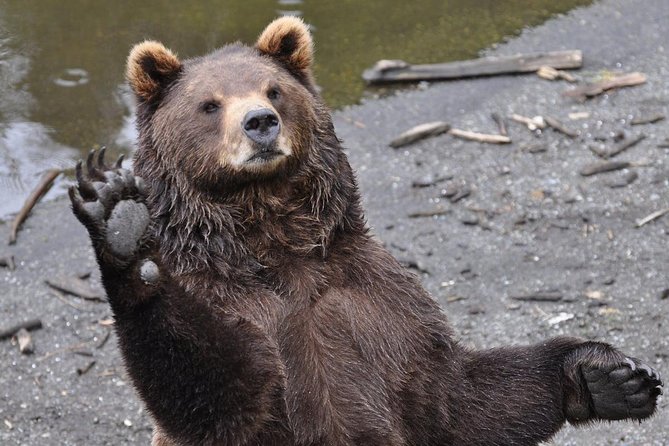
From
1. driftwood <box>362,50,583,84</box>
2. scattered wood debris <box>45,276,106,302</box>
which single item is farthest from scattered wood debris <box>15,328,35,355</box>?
driftwood <box>362,50,583,84</box>

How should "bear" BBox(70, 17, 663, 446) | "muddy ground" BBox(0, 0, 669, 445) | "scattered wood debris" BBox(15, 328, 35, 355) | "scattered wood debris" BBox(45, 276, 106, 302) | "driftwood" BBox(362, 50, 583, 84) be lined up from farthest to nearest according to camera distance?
"driftwood" BBox(362, 50, 583, 84) < "scattered wood debris" BBox(45, 276, 106, 302) < "scattered wood debris" BBox(15, 328, 35, 355) < "muddy ground" BBox(0, 0, 669, 445) < "bear" BBox(70, 17, 663, 446)

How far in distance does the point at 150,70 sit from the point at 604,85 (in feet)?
20.9

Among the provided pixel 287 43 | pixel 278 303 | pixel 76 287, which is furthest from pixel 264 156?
pixel 76 287

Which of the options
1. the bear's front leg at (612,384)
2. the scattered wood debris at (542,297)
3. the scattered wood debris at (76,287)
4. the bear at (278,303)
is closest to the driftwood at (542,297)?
the scattered wood debris at (542,297)

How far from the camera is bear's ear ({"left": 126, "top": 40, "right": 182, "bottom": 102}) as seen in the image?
5445 mm

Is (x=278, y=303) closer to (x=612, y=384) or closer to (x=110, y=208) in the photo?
Answer: (x=110, y=208)

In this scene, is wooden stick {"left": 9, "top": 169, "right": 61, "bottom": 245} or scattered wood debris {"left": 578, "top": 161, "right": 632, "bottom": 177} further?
scattered wood debris {"left": 578, "top": 161, "right": 632, "bottom": 177}

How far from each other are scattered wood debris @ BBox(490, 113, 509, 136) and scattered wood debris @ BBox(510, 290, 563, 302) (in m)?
2.45

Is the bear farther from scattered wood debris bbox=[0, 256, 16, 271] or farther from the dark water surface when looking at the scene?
the dark water surface

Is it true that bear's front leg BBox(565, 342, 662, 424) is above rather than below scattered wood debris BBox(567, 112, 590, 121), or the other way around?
above

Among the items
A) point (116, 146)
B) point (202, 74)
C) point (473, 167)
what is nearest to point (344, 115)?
point (473, 167)

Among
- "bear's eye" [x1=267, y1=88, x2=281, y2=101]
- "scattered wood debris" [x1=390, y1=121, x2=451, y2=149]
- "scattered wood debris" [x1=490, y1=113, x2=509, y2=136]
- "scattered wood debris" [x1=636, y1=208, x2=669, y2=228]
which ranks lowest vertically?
"scattered wood debris" [x1=490, y1=113, x2=509, y2=136]

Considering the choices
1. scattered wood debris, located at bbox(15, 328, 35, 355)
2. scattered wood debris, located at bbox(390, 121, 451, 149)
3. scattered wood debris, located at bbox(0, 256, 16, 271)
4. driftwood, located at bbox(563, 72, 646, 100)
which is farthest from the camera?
driftwood, located at bbox(563, 72, 646, 100)

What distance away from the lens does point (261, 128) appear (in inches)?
197
